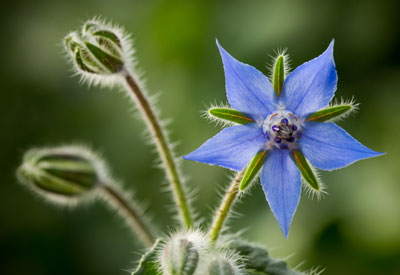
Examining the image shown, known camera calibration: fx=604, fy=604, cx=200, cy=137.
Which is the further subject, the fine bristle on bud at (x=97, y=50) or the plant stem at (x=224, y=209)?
the fine bristle on bud at (x=97, y=50)

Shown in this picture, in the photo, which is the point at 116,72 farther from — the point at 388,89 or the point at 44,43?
the point at 44,43

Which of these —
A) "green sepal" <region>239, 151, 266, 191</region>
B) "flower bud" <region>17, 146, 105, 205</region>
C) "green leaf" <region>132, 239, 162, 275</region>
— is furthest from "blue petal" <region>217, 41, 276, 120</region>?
"flower bud" <region>17, 146, 105, 205</region>

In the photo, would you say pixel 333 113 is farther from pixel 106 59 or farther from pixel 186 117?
pixel 186 117

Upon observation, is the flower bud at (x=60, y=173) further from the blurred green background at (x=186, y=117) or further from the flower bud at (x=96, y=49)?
the blurred green background at (x=186, y=117)

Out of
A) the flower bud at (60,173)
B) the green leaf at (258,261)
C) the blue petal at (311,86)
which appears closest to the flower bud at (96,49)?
the flower bud at (60,173)

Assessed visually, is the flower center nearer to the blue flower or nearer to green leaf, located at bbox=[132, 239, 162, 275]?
the blue flower

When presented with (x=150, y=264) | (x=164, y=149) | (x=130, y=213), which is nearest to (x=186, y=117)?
(x=130, y=213)

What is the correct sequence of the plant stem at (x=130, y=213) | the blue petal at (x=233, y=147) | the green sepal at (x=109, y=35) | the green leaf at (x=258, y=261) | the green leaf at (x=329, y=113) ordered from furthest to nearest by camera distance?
the plant stem at (x=130, y=213) < the green sepal at (x=109, y=35) < the green leaf at (x=258, y=261) < the green leaf at (x=329, y=113) < the blue petal at (x=233, y=147)
